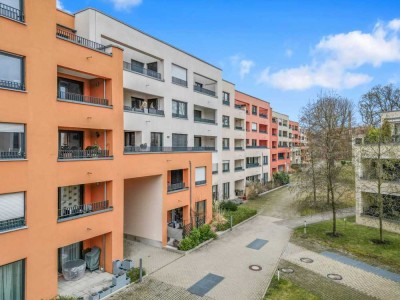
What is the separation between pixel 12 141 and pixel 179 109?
17.5 meters

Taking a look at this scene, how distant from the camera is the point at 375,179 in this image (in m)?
26.4

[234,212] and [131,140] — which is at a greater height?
[131,140]

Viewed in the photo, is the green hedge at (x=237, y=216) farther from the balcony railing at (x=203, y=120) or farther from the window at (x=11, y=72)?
the window at (x=11, y=72)

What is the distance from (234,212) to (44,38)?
75.1 ft

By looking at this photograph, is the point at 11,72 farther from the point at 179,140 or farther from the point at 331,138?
the point at 331,138

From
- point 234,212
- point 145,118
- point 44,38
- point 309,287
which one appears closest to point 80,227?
point 44,38

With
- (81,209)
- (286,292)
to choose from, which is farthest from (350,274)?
(81,209)

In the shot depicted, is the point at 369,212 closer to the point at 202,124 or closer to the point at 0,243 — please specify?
the point at 202,124

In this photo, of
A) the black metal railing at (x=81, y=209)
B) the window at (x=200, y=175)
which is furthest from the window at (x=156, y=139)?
the black metal railing at (x=81, y=209)

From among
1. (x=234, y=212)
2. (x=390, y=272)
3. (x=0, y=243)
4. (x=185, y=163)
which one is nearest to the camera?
(x=0, y=243)

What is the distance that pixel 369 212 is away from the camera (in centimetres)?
2756

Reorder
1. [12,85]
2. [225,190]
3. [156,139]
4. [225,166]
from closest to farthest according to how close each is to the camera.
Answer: [12,85]
[156,139]
[225,190]
[225,166]

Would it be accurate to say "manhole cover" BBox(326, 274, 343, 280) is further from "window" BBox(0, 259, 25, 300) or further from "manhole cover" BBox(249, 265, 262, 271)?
"window" BBox(0, 259, 25, 300)

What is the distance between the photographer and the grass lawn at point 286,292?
14367 millimetres
